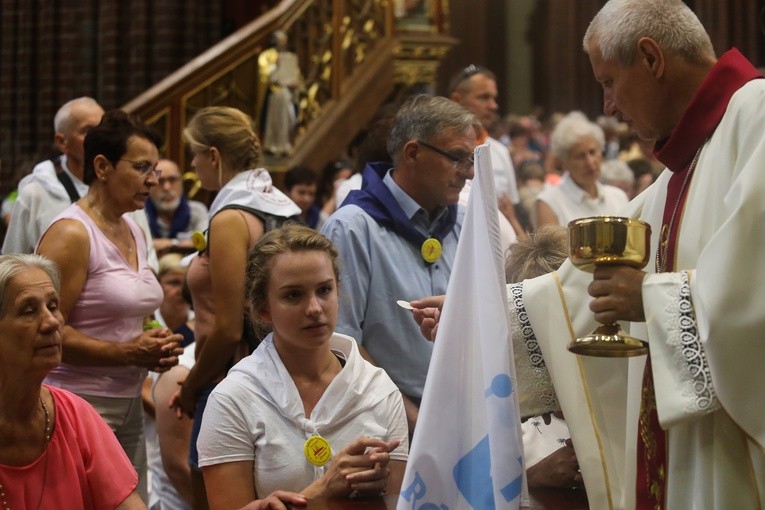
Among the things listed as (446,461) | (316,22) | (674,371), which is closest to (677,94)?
(674,371)

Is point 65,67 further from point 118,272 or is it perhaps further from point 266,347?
point 266,347

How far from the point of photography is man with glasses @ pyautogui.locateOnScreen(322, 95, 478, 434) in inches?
159

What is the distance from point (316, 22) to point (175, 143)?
6.06 feet

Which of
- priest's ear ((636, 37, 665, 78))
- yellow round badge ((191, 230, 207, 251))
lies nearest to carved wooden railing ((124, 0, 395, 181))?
yellow round badge ((191, 230, 207, 251))

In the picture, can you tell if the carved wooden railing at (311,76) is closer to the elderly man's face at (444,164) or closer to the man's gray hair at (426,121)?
Answer: the man's gray hair at (426,121)

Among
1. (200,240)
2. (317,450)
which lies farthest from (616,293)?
(200,240)

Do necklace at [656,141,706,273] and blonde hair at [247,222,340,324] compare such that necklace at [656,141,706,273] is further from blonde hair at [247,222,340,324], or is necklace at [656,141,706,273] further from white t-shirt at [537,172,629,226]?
white t-shirt at [537,172,629,226]

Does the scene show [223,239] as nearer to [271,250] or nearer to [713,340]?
[271,250]

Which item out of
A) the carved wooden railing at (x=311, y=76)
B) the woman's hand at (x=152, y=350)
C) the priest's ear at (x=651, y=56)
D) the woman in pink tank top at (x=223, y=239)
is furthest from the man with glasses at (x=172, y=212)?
the priest's ear at (x=651, y=56)

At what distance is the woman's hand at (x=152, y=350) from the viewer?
164 inches

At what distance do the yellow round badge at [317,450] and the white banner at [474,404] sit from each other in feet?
2.67

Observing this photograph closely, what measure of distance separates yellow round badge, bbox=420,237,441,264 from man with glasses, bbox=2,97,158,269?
1548mm

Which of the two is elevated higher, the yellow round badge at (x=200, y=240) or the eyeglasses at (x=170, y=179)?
the yellow round badge at (x=200, y=240)

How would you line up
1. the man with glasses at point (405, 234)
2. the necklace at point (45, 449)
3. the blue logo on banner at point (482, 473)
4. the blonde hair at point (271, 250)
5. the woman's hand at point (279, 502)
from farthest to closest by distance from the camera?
the man with glasses at point (405, 234)
the blonde hair at point (271, 250)
the necklace at point (45, 449)
the woman's hand at point (279, 502)
the blue logo on banner at point (482, 473)
